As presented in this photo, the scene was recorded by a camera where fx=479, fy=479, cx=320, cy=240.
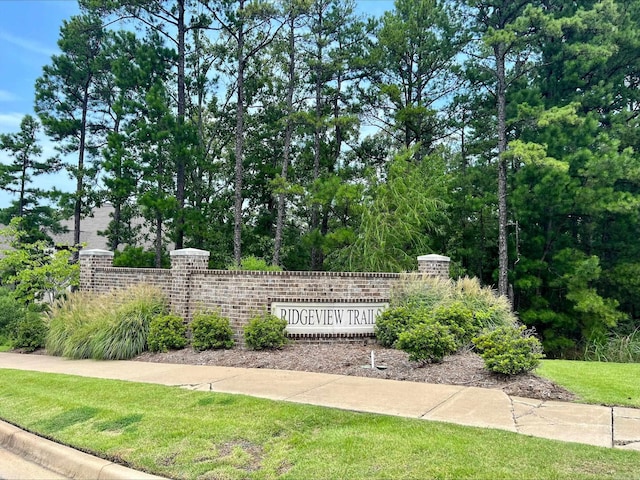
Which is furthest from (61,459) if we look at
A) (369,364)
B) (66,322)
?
(66,322)

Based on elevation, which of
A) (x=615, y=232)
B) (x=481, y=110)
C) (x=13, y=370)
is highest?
(x=481, y=110)

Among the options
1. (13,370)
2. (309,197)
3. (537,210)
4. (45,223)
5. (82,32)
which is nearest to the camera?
(13,370)

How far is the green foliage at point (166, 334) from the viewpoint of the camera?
944 cm

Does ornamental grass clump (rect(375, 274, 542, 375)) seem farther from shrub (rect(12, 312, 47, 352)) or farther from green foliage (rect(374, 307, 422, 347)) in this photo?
shrub (rect(12, 312, 47, 352))

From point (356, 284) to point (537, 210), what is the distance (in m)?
11.9

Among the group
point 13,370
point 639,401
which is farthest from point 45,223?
point 639,401

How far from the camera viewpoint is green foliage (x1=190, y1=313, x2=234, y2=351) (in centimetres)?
920

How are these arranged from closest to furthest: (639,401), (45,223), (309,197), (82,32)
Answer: (639,401) → (309,197) → (82,32) → (45,223)

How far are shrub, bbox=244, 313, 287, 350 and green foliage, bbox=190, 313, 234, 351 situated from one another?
50 cm

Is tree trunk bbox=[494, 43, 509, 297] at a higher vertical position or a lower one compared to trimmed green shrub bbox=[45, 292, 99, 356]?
higher

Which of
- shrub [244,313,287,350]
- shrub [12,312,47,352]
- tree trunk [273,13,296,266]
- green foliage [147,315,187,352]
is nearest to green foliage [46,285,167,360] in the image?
green foliage [147,315,187,352]

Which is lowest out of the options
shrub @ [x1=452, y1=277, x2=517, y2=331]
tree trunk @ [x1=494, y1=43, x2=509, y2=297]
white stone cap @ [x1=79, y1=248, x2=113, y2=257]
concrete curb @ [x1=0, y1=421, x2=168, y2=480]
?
concrete curb @ [x1=0, y1=421, x2=168, y2=480]

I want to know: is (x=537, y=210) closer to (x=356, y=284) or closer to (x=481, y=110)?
(x=481, y=110)

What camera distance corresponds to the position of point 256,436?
4.44 metres
